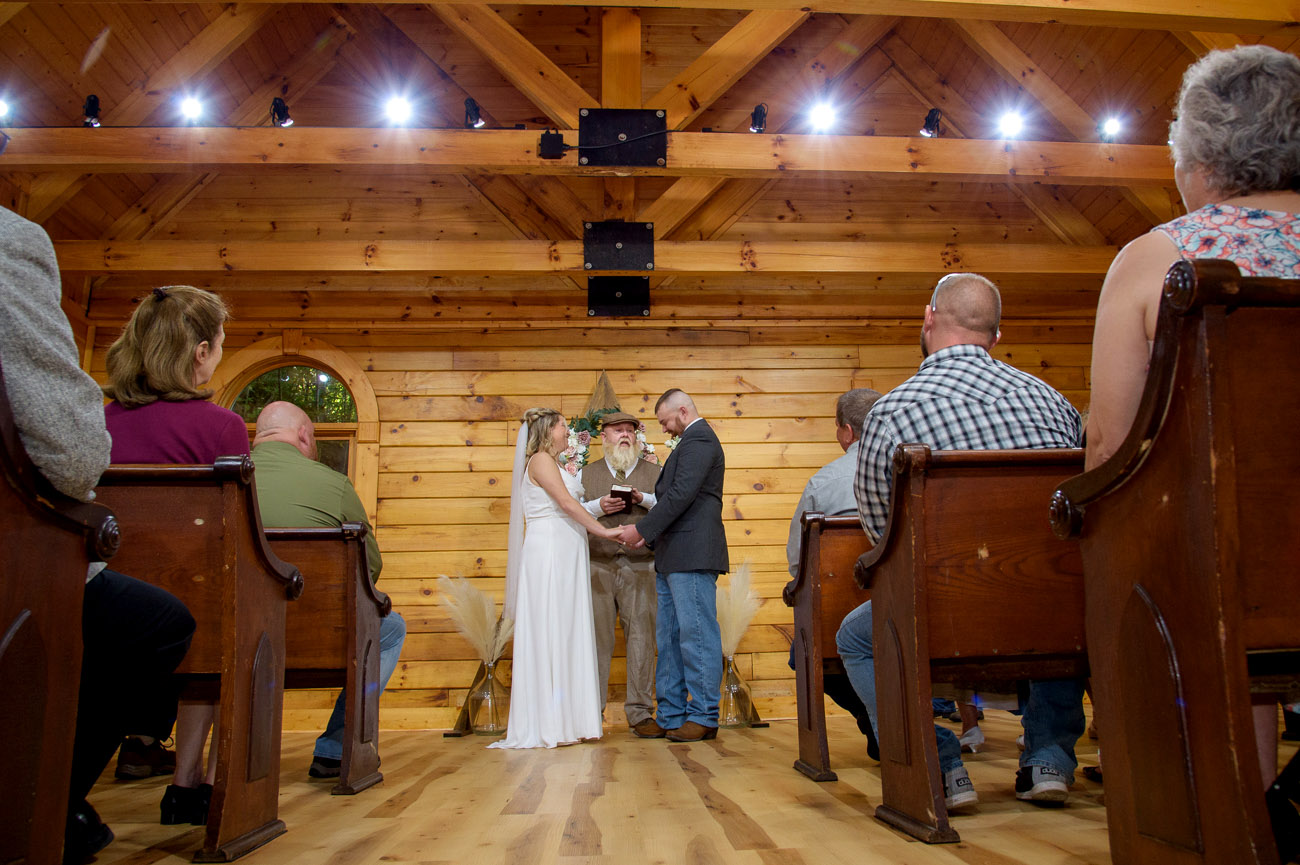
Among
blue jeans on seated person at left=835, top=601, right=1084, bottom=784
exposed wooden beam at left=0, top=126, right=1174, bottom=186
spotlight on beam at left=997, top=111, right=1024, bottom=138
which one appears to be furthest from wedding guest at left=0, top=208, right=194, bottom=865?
spotlight on beam at left=997, top=111, right=1024, bottom=138

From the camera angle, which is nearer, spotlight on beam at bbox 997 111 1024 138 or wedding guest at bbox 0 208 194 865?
wedding guest at bbox 0 208 194 865

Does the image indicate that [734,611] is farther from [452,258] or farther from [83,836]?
[83,836]

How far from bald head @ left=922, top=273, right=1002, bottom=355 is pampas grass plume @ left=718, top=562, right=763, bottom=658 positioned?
3.13 metres

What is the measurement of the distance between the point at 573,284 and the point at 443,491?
1611mm

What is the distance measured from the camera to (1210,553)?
1078 millimetres

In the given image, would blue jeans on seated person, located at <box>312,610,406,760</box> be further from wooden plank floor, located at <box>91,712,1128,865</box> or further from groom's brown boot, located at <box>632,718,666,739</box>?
groom's brown boot, located at <box>632,718,666,739</box>

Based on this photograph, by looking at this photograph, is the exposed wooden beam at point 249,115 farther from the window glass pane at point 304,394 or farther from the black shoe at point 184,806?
the black shoe at point 184,806

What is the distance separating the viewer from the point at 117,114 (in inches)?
212

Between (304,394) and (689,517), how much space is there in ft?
10.4

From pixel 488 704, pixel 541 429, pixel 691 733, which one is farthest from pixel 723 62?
pixel 488 704

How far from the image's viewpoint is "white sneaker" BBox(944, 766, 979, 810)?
204 centimetres

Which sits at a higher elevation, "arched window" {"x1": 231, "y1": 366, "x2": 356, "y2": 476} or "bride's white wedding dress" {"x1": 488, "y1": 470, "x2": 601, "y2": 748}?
"arched window" {"x1": 231, "y1": 366, "x2": 356, "y2": 476}

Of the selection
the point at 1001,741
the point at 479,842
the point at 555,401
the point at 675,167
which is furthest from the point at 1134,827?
the point at 555,401

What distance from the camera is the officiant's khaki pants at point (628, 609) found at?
4891 mm
